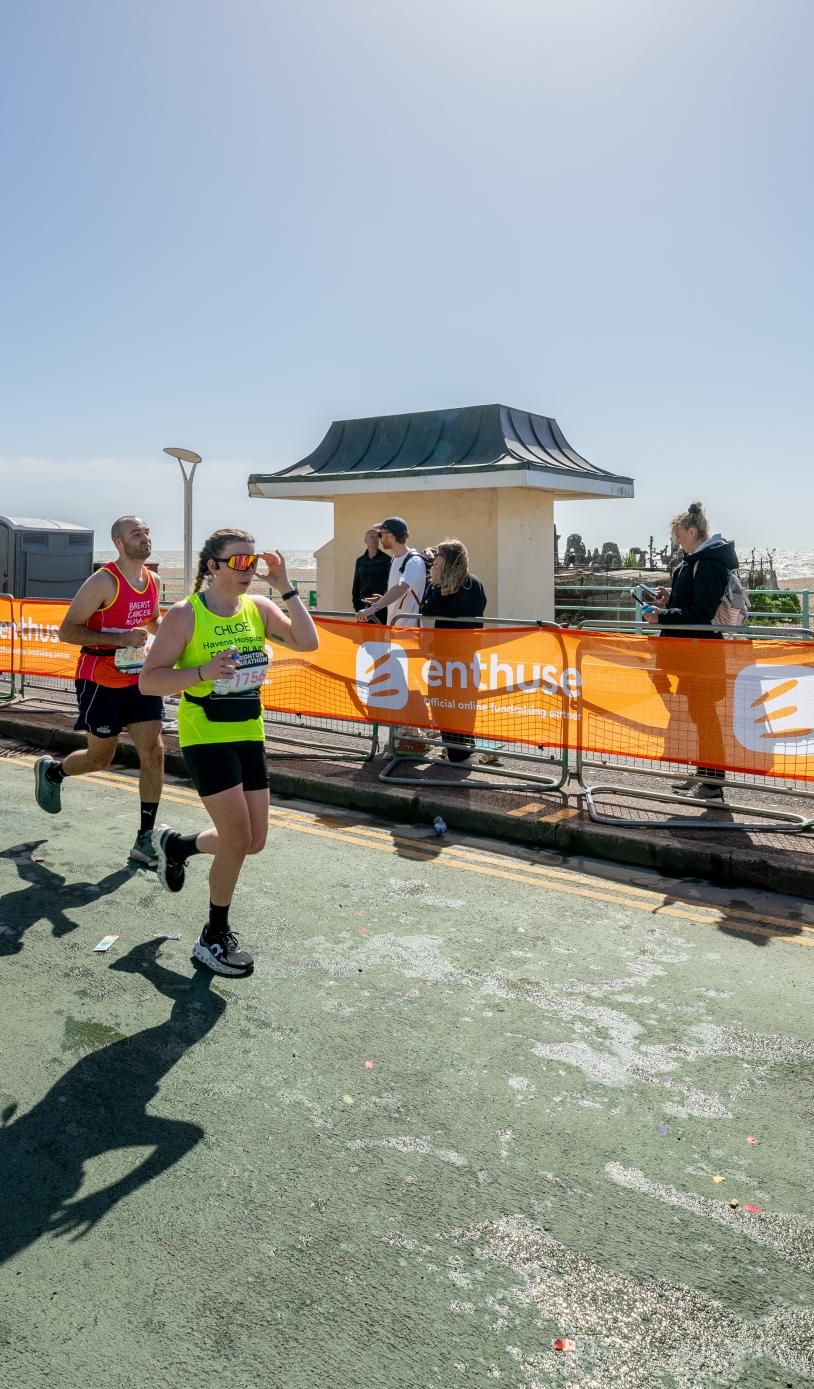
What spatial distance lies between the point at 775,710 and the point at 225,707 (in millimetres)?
3808

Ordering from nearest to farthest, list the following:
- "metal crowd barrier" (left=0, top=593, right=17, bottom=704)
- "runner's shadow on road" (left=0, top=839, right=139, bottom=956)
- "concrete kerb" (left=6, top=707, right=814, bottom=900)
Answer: "runner's shadow on road" (left=0, top=839, right=139, bottom=956) < "concrete kerb" (left=6, top=707, right=814, bottom=900) < "metal crowd barrier" (left=0, top=593, right=17, bottom=704)

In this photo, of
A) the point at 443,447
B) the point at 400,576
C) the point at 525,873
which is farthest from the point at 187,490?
the point at 525,873

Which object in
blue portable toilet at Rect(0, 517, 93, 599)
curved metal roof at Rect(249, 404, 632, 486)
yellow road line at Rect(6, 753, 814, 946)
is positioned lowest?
yellow road line at Rect(6, 753, 814, 946)

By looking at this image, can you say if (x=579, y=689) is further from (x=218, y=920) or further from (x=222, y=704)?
(x=218, y=920)

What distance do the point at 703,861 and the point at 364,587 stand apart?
16.1 ft

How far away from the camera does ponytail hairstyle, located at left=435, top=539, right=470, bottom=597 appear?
29.0 ft

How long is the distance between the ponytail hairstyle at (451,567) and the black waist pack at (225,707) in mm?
4194

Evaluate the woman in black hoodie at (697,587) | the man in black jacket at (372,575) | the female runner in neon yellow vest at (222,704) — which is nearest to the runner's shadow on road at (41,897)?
the female runner in neon yellow vest at (222,704)

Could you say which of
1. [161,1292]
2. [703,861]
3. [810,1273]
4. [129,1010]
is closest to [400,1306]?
[161,1292]

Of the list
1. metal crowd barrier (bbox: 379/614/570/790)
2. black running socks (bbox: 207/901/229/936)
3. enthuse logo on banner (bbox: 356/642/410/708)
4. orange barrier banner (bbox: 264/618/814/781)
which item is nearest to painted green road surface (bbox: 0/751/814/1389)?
black running socks (bbox: 207/901/229/936)

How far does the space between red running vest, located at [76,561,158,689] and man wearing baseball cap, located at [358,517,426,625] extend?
2.97 metres

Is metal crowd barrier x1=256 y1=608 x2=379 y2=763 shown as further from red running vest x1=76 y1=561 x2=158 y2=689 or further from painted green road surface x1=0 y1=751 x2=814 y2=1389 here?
painted green road surface x1=0 y1=751 x2=814 y2=1389

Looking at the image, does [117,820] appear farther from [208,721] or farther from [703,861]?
[703,861]

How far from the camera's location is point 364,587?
10.4 meters
